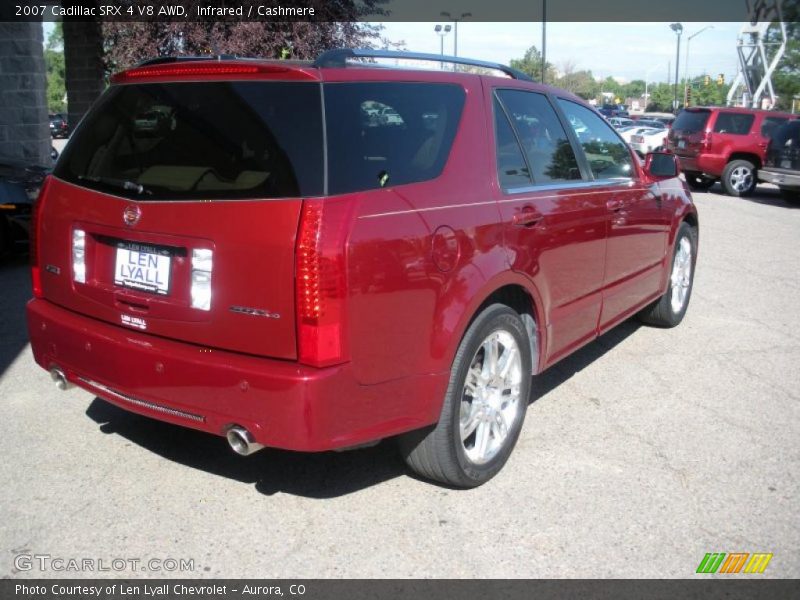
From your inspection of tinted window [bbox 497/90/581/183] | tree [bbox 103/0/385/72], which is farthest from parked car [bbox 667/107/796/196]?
tinted window [bbox 497/90/581/183]

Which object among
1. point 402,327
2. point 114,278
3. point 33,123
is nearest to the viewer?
point 402,327

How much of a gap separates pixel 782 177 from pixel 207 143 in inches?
605

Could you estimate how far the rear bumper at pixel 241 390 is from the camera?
2943 mm

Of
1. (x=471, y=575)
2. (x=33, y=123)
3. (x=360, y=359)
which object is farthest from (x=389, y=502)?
(x=33, y=123)

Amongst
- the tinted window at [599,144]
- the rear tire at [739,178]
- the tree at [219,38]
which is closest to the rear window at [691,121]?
the rear tire at [739,178]

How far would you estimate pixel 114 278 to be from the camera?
11.1 feet

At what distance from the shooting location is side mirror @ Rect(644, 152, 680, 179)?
5.59m

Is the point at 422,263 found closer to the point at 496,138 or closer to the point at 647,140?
the point at 496,138

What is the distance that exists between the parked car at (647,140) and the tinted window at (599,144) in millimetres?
21542

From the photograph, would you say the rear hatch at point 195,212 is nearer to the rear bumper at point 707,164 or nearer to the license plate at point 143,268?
the license plate at point 143,268

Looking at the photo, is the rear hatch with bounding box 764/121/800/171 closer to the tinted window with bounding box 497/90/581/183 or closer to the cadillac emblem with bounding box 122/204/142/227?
the tinted window with bounding box 497/90/581/183

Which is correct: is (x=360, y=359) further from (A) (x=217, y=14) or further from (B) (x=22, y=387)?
(A) (x=217, y=14)

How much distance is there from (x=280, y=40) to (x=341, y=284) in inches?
478

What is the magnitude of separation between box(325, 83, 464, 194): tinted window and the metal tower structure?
35.4 metres
